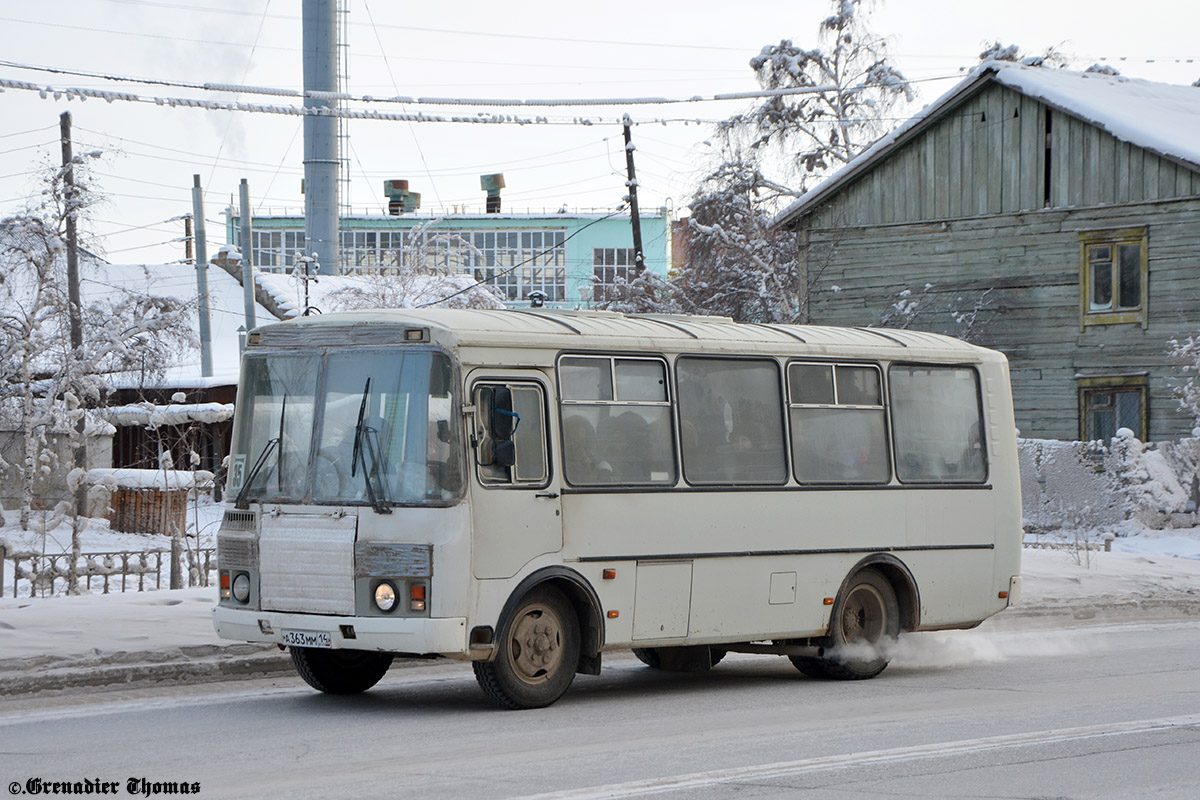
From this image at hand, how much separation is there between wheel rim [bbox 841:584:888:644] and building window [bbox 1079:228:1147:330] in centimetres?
2136

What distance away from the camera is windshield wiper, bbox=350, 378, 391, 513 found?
10.1 m

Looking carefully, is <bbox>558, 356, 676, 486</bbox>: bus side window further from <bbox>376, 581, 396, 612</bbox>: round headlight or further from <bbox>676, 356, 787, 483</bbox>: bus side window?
<bbox>376, 581, 396, 612</bbox>: round headlight

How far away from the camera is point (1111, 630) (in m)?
16.6

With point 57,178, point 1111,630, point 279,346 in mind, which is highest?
point 57,178

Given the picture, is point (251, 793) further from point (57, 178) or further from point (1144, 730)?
point (57, 178)

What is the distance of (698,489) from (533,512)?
1.62m

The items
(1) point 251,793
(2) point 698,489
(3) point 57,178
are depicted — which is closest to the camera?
(1) point 251,793

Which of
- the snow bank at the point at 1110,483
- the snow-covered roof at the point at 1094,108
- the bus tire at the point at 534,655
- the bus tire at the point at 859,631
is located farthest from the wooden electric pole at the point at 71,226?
the bus tire at the point at 534,655

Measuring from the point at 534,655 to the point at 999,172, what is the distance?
87.4 ft

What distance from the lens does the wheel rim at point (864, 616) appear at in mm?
12742

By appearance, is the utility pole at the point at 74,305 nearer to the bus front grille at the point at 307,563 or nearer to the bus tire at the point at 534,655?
the bus front grille at the point at 307,563

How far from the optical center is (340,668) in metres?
11.3

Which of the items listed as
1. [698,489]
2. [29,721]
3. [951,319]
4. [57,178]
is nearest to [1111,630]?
[698,489]

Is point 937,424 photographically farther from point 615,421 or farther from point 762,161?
point 762,161
